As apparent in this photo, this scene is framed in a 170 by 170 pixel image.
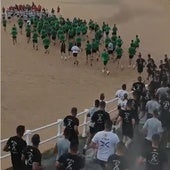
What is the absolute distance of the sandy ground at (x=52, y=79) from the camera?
1946 cm

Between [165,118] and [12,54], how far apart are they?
16.9 meters

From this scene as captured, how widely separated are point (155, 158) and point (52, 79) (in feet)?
50.8

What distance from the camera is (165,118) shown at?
1273 cm

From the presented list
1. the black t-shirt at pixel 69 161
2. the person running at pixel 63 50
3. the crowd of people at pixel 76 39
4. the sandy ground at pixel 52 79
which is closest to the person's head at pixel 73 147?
the black t-shirt at pixel 69 161

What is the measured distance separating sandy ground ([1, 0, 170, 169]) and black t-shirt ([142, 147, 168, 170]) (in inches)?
324

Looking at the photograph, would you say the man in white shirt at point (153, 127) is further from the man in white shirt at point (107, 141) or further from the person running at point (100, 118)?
the man in white shirt at point (107, 141)

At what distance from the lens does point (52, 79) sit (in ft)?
80.5

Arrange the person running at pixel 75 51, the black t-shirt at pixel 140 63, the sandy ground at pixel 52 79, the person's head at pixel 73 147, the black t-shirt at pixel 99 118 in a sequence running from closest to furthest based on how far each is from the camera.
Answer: the person's head at pixel 73 147 → the black t-shirt at pixel 99 118 → the sandy ground at pixel 52 79 → the black t-shirt at pixel 140 63 → the person running at pixel 75 51

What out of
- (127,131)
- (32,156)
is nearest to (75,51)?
(127,131)

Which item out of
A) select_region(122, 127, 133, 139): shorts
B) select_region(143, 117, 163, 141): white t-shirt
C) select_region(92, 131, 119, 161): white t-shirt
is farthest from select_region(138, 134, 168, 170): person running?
select_region(122, 127, 133, 139): shorts

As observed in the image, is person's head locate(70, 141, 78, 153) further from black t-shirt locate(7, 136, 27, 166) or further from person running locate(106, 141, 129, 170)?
black t-shirt locate(7, 136, 27, 166)

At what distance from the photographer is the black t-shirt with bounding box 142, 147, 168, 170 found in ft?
30.7

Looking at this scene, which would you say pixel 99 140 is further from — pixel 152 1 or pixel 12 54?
pixel 152 1

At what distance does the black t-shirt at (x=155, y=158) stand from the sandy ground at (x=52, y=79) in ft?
27.0
